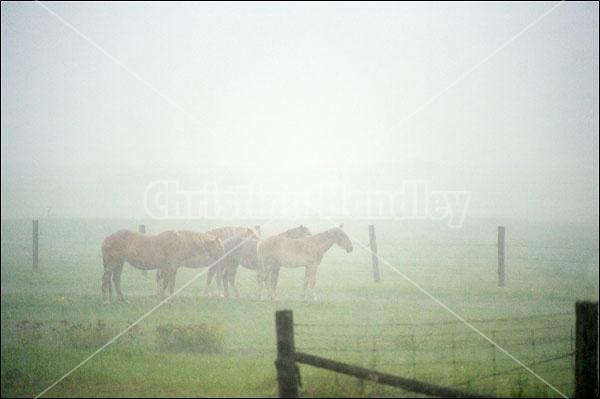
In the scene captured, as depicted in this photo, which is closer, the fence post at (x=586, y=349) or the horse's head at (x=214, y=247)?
the fence post at (x=586, y=349)

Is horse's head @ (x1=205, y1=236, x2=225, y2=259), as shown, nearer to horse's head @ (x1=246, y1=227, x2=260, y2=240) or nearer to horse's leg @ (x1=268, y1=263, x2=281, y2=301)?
horse's leg @ (x1=268, y1=263, x2=281, y2=301)

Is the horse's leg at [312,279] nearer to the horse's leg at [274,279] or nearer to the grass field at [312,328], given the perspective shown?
the grass field at [312,328]

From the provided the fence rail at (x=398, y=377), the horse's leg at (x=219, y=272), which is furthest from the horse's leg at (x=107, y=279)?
the fence rail at (x=398, y=377)

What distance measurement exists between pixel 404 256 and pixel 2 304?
21002 mm

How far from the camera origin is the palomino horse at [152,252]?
663 inches

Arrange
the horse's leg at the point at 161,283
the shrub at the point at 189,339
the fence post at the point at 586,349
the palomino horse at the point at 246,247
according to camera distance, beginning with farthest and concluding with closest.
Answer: the palomino horse at the point at 246,247 → the horse's leg at the point at 161,283 → the shrub at the point at 189,339 → the fence post at the point at 586,349

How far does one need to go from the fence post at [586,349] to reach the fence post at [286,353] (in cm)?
354

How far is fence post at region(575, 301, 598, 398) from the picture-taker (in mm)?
7078

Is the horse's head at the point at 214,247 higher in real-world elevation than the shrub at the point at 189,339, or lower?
higher

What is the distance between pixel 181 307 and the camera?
15750mm

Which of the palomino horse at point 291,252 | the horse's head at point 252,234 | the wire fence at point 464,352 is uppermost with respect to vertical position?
the horse's head at point 252,234

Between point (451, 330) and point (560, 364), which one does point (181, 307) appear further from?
point (560, 364)

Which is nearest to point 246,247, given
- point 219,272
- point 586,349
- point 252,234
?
point 252,234

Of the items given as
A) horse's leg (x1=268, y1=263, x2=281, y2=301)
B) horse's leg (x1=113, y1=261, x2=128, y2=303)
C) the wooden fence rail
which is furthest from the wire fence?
horse's leg (x1=113, y1=261, x2=128, y2=303)
